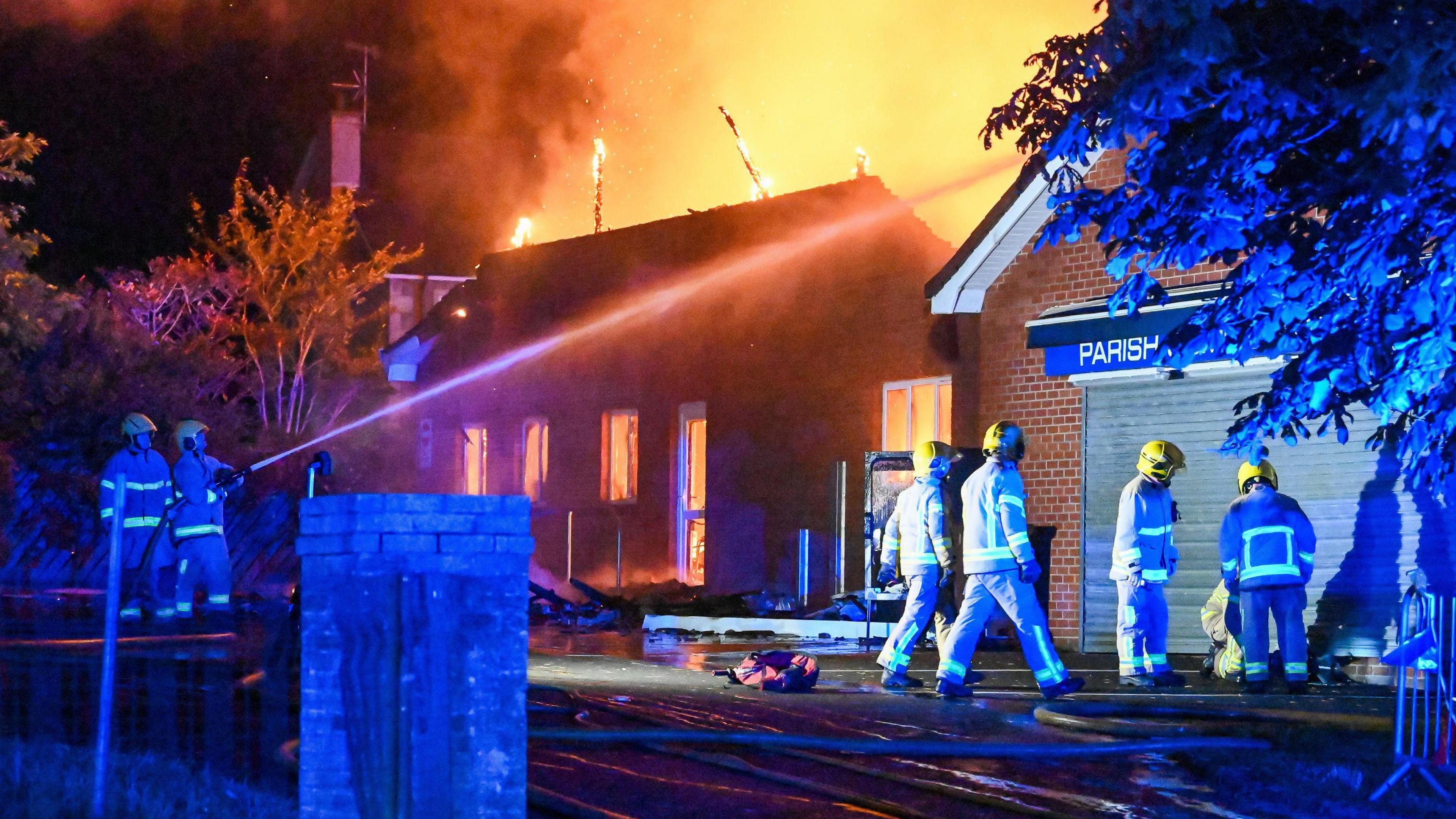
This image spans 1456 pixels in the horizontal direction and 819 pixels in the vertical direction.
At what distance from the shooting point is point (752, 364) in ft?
68.6

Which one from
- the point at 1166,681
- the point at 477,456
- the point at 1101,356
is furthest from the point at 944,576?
the point at 477,456

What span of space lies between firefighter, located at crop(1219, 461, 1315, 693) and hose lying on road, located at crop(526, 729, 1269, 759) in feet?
11.7

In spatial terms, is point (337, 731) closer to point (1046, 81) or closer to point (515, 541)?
point (515, 541)

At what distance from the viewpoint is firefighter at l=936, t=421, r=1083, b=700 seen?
10.1 m

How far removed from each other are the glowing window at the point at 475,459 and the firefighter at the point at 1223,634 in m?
16.3

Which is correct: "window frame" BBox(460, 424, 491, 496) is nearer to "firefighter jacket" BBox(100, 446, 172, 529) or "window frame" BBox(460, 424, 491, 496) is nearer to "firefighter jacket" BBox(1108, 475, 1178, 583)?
"firefighter jacket" BBox(100, 446, 172, 529)

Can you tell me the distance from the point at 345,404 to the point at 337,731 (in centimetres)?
2885

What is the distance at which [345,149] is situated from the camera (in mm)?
39938

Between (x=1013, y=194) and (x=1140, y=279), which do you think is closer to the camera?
(x=1140, y=279)

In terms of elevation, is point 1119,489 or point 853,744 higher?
point 1119,489

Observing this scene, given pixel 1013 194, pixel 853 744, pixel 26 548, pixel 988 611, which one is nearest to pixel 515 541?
pixel 853 744

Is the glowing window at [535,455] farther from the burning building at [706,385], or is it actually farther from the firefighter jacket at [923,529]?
the firefighter jacket at [923,529]

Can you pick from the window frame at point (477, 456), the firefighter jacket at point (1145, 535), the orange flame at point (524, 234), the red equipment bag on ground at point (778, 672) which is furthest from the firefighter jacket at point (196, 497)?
the orange flame at point (524, 234)

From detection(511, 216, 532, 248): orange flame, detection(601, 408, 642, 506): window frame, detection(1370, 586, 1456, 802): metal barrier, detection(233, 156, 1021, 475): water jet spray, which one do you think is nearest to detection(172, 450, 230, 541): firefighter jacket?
detection(233, 156, 1021, 475): water jet spray
